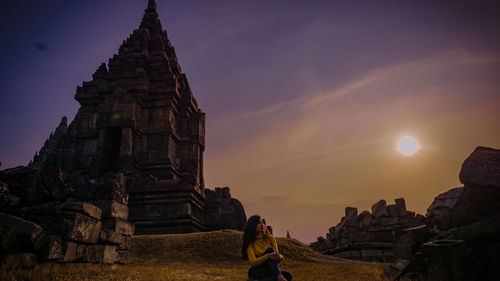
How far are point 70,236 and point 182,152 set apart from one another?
1486cm

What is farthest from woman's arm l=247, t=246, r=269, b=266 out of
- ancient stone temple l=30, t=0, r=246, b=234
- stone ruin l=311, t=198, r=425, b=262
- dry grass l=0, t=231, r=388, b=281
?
stone ruin l=311, t=198, r=425, b=262

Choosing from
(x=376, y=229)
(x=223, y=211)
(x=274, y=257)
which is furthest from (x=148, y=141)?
(x=274, y=257)

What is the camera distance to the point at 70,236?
5.98m

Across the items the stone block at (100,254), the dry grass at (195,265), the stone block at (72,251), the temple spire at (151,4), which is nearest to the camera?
the dry grass at (195,265)

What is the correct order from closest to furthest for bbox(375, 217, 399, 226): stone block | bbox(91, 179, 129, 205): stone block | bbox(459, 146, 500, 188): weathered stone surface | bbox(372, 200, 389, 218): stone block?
bbox(459, 146, 500, 188): weathered stone surface
bbox(91, 179, 129, 205): stone block
bbox(375, 217, 399, 226): stone block
bbox(372, 200, 389, 218): stone block

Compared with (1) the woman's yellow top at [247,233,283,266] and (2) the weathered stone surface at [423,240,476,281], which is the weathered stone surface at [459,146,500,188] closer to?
(2) the weathered stone surface at [423,240,476,281]

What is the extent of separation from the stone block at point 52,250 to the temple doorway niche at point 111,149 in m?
12.9

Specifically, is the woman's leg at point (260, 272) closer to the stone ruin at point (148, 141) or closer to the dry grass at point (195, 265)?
the dry grass at point (195, 265)

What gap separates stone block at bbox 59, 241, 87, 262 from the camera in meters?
5.83

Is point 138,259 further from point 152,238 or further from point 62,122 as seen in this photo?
point 62,122

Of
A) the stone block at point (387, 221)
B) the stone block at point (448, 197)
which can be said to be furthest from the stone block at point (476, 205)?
the stone block at point (387, 221)

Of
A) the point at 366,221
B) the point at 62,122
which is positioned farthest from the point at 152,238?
the point at 62,122

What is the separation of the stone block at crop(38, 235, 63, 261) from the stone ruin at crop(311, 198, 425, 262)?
1391cm

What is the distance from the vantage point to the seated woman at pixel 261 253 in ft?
14.6
